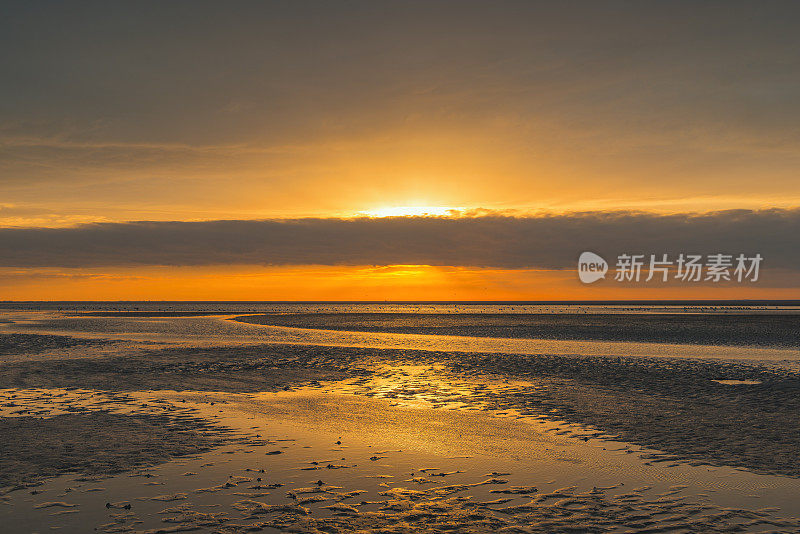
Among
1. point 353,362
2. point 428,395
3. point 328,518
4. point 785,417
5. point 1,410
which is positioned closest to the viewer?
point 328,518

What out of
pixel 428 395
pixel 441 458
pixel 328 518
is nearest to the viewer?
pixel 328 518

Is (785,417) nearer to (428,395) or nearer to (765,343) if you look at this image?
(428,395)

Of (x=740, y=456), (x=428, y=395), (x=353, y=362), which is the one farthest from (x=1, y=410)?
(x=740, y=456)

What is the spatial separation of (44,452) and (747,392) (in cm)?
2260

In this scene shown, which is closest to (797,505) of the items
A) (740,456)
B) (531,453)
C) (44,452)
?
(740,456)

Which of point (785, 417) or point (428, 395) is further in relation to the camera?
point (428, 395)

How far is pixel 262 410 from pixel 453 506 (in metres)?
11.0

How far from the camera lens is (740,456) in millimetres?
13953

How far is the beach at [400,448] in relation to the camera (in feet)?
33.7

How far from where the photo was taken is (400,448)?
1484 cm

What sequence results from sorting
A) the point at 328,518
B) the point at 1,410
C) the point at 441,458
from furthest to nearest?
the point at 1,410 → the point at 441,458 → the point at 328,518

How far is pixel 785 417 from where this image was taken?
1838cm

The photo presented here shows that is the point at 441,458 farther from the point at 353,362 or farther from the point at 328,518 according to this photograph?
the point at 353,362

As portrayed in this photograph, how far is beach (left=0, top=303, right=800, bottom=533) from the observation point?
10.3 metres
